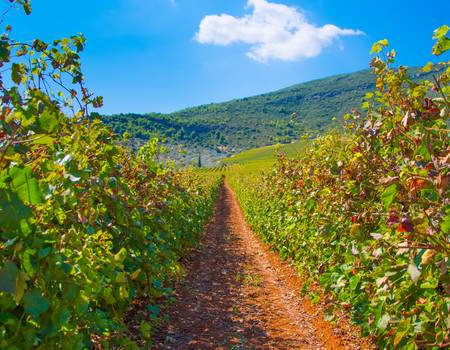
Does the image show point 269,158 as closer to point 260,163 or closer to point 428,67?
point 260,163

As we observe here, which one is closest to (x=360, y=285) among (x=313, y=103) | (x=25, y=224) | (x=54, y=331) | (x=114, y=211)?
(x=114, y=211)

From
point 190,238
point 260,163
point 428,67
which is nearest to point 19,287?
point 428,67

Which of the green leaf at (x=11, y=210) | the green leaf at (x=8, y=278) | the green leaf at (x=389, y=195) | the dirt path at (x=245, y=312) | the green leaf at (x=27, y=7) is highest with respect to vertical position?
the green leaf at (x=27, y=7)

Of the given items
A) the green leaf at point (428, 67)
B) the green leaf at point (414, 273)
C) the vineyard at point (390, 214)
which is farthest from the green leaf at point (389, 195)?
the green leaf at point (428, 67)

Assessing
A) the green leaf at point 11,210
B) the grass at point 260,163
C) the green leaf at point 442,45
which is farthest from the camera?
the grass at point 260,163

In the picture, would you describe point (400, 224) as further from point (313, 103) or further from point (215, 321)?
point (313, 103)

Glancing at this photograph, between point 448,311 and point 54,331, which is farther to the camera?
point 448,311

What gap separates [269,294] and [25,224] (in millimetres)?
6491

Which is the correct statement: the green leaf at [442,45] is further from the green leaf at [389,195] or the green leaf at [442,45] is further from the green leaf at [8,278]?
the green leaf at [8,278]

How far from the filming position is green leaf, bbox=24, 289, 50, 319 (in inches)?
66.0

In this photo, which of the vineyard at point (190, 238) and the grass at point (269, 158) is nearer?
the vineyard at point (190, 238)

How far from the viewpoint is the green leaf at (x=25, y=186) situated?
152cm

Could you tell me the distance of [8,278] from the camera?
1511mm

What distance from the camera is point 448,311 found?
8.82 feet
